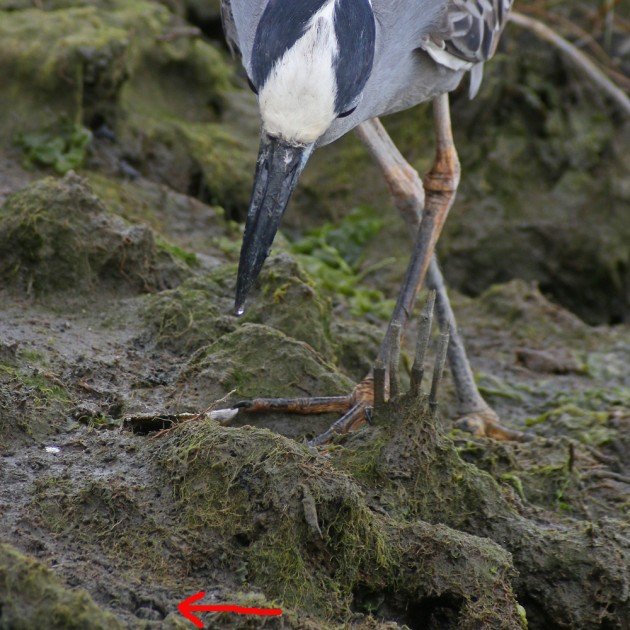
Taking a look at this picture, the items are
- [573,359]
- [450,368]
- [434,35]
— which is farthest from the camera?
[573,359]

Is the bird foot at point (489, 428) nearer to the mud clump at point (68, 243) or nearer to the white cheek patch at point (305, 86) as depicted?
the mud clump at point (68, 243)

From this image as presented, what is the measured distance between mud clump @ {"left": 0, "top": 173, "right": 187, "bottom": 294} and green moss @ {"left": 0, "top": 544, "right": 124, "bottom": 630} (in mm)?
2382

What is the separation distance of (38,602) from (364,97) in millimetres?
2514

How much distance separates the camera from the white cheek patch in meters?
3.70

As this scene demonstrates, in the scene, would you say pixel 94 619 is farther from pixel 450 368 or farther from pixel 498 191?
pixel 498 191

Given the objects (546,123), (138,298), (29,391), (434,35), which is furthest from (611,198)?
(29,391)

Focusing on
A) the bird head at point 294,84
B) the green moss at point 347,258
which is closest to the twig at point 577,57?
Result: the green moss at point 347,258

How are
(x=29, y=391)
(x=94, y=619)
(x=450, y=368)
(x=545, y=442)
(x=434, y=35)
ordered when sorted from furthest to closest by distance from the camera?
1. (x=450, y=368)
2. (x=545, y=442)
3. (x=434, y=35)
4. (x=29, y=391)
5. (x=94, y=619)

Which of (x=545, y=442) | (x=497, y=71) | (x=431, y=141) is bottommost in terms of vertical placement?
(x=545, y=442)

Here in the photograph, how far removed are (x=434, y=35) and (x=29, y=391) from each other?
2417mm

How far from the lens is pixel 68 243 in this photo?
4.89 m

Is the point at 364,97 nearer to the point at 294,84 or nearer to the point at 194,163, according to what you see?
the point at 294,84

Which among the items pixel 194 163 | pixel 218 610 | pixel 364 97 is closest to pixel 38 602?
pixel 218 610

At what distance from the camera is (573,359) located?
684cm
